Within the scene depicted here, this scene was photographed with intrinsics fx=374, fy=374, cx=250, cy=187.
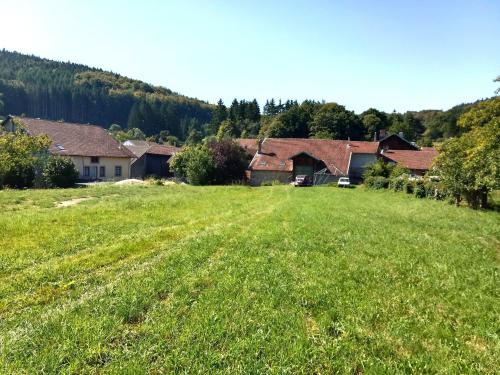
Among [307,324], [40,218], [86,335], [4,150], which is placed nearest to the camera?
[86,335]

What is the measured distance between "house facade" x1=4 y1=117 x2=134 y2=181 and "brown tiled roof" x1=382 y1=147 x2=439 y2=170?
37.4 meters

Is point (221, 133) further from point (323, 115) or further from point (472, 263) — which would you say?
point (472, 263)

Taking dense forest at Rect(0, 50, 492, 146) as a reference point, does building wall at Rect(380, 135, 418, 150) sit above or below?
below

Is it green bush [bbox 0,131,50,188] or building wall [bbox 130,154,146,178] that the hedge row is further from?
building wall [bbox 130,154,146,178]

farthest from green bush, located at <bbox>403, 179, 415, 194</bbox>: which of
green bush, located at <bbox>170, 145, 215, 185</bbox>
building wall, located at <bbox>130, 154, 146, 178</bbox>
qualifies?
building wall, located at <bbox>130, 154, 146, 178</bbox>

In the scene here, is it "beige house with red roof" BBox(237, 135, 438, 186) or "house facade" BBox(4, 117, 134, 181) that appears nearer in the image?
"house facade" BBox(4, 117, 134, 181)

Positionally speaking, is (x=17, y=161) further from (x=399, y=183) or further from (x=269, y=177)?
(x=399, y=183)

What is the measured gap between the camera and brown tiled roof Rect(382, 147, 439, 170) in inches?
2111

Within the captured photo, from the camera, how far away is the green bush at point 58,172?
109ft

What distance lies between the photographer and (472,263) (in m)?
9.72

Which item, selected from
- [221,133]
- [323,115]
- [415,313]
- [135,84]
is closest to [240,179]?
[415,313]

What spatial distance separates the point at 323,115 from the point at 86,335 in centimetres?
8548

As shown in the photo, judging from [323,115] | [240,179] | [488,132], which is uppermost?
[323,115]

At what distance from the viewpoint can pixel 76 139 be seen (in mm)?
47438
